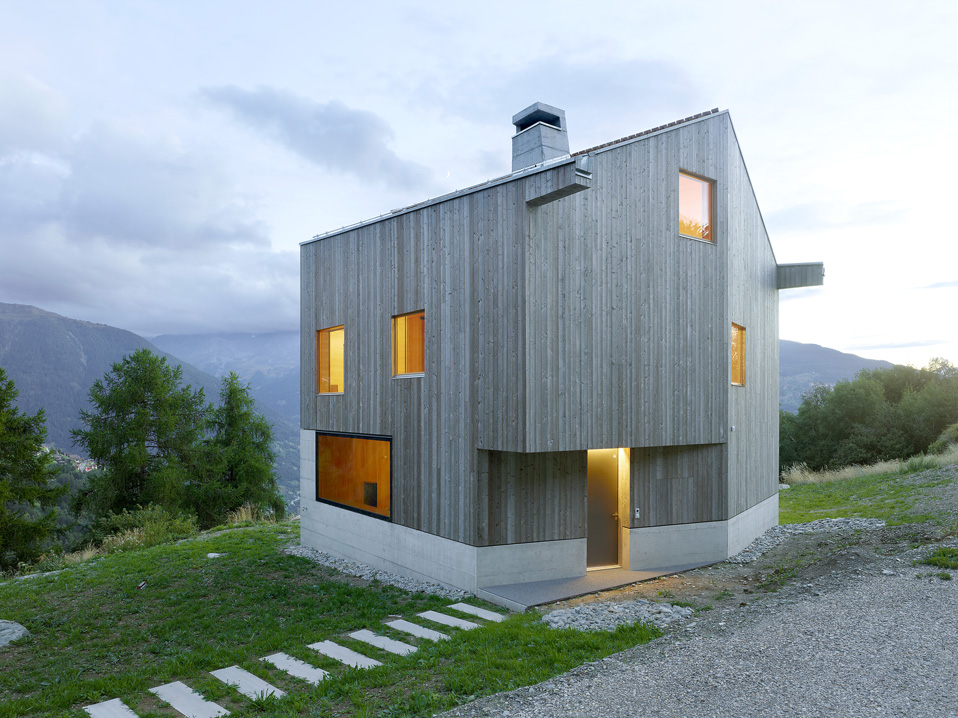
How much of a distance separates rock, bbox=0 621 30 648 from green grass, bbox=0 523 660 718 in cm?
12

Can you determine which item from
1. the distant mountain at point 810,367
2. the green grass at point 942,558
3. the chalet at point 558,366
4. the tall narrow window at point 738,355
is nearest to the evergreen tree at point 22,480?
the chalet at point 558,366

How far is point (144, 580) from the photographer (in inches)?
363

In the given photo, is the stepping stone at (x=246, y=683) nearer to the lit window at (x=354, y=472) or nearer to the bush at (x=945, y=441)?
the lit window at (x=354, y=472)

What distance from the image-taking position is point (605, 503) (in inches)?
348

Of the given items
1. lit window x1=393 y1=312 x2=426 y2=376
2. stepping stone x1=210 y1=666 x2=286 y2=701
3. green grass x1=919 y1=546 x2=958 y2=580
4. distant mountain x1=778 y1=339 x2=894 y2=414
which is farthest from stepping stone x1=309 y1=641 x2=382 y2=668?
distant mountain x1=778 y1=339 x2=894 y2=414

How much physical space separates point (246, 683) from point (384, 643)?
4.70 feet

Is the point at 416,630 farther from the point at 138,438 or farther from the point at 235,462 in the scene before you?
the point at 235,462

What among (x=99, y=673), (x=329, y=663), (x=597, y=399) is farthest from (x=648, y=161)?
(x=99, y=673)

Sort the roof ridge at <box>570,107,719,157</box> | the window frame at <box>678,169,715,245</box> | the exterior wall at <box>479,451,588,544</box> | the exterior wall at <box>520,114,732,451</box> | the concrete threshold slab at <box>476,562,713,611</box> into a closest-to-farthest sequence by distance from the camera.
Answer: the concrete threshold slab at <box>476,562,713,611</box>, the exterior wall at <box>520,114,732,451</box>, the exterior wall at <box>479,451,588,544</box>, the roof ridge at <box>570,107,719,157</box>, the window frame at <box>678,169,715,245</box>

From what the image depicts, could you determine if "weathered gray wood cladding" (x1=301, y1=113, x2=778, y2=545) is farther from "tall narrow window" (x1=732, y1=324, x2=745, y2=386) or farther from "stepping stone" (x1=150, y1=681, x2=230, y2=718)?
"stepping stone" (x1=150, y1=681, x2=230, y2=718)

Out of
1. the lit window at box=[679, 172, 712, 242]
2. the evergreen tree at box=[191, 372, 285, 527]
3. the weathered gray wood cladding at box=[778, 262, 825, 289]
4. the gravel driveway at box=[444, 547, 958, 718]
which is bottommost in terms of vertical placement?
the evergreen tree at box=[191, 372, 285, 527]

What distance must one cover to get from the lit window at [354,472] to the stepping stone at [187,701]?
4.77 meters

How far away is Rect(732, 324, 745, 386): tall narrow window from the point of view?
393 inches

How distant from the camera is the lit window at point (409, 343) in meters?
9.15
